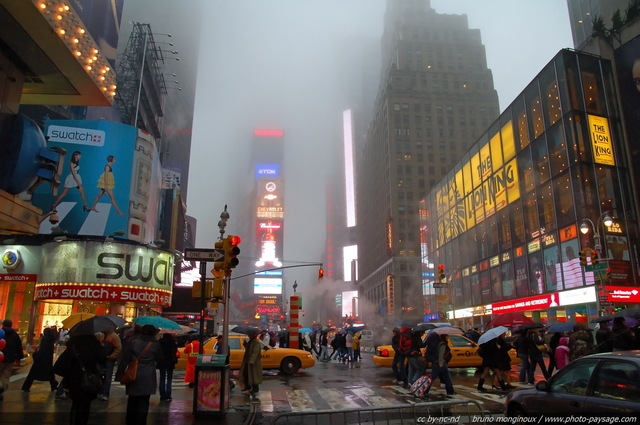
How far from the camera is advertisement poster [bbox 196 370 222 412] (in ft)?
28.1

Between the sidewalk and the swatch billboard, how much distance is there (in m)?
18.3

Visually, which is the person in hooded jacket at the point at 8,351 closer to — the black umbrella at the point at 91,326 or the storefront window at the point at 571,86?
the black umbrella at the point at 91,326

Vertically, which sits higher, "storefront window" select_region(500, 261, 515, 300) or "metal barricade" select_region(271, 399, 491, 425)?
"storefront window" select_region(500, 261, 515, 300)

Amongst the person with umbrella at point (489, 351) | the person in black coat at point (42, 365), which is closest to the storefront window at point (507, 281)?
the person with umbrella at point (489, 351)

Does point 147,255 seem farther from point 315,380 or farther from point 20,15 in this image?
point 20,15

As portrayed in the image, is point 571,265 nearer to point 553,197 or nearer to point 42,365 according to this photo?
point 553,197

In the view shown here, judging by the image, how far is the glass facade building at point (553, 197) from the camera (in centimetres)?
2970

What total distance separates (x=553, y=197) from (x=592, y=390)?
99.9 feet

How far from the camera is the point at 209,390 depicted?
868 cm

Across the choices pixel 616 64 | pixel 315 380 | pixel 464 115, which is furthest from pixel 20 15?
pixel 464 115

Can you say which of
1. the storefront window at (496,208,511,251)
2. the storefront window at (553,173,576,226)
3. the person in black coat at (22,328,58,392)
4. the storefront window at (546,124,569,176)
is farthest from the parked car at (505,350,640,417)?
the storefront window at (496,208,511,251)

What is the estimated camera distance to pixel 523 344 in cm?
1226

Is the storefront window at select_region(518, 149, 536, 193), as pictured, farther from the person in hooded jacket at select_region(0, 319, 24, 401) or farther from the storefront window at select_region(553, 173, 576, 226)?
A: the person in hooded jacket at select_region(0, 319, 24, 401)

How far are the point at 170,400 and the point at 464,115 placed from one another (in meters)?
95.9
